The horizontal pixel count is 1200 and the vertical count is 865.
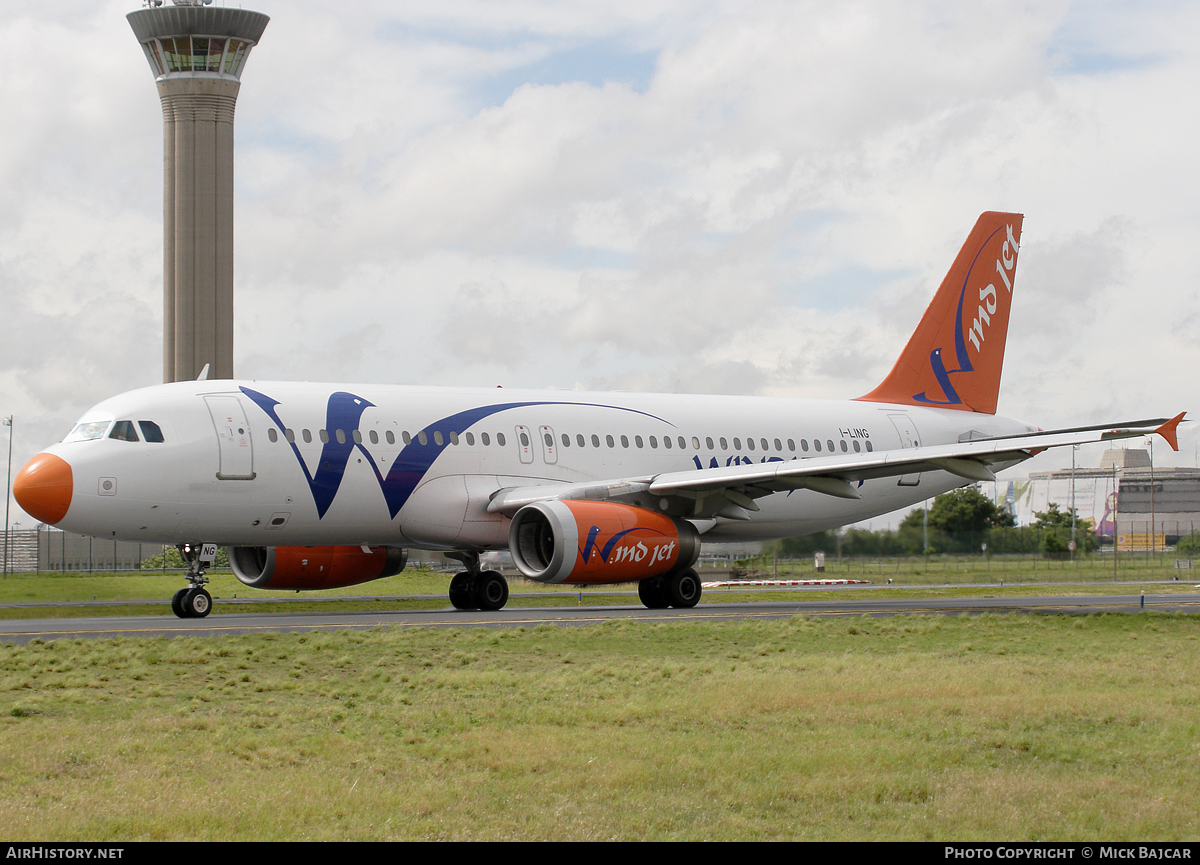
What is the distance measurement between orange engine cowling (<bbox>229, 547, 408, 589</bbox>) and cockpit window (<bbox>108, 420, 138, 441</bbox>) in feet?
12.9

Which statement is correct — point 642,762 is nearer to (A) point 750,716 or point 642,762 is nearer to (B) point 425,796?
(B) point 425,796

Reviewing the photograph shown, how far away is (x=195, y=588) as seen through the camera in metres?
20.3

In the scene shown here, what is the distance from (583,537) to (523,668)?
789 cm

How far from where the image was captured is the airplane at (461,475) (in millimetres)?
19875

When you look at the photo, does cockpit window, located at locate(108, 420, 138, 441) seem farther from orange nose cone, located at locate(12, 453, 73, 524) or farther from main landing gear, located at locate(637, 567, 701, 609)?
main landing gear, located at locate(637, 567, 701, 609)

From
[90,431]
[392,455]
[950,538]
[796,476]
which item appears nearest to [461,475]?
[392,455]

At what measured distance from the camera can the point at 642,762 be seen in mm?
7816

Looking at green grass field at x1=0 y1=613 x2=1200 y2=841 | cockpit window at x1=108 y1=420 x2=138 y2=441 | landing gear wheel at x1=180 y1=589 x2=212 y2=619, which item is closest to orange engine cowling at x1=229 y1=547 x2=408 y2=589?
landing gear wheel at x1=180 y1=589 x2=212 y2=619

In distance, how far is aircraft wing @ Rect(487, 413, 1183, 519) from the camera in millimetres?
21094

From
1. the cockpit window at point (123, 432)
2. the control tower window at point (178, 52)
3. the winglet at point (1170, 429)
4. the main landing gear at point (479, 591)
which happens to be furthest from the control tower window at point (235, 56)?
the winglet at point (1170, 429)

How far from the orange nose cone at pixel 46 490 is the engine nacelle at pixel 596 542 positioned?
6.91m

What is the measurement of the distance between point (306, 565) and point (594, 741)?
15.6 meters

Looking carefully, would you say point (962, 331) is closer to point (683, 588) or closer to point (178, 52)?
point (683, 588)
